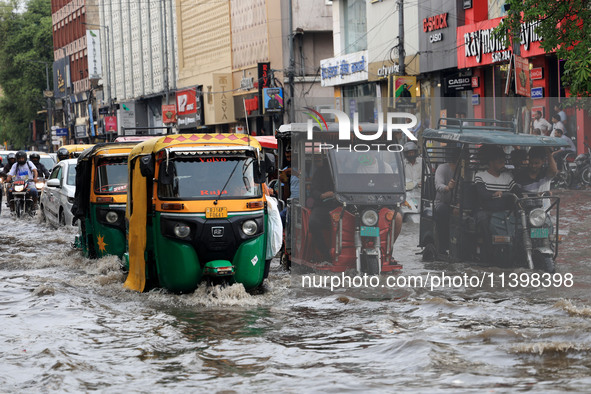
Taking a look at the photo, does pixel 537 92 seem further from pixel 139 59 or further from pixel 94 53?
pixel 94 53

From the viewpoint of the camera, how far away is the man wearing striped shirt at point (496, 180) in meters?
11.0

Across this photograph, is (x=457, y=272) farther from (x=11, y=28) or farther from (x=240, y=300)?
(x=11, y=28)

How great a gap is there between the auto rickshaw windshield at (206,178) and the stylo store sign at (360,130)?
1471mm

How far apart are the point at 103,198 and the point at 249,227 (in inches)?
173

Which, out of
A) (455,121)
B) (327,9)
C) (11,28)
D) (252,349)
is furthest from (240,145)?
(11,28)

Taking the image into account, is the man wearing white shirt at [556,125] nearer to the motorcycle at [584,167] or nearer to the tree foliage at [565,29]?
the motorcycle at [584,167]

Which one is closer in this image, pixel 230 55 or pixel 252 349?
pixel 252 349

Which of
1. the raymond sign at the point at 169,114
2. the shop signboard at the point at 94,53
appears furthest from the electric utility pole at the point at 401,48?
the shop signboard at the point at 94,53

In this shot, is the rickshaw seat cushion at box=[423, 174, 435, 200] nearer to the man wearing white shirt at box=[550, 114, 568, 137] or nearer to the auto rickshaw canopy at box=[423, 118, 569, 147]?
the auto rickshaw canopy at box=[423, 118, 569, 147]

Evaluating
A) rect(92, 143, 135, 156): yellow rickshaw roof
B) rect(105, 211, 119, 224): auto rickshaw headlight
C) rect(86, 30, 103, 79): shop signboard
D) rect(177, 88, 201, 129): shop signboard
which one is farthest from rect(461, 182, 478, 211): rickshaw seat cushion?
rect(86, 30, 103, 79): shop signboard

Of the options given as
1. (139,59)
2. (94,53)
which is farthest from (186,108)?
(94,53)

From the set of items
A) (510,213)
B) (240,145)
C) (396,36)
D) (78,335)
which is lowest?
(78,335)

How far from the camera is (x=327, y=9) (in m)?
53.6

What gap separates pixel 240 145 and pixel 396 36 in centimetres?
2782
